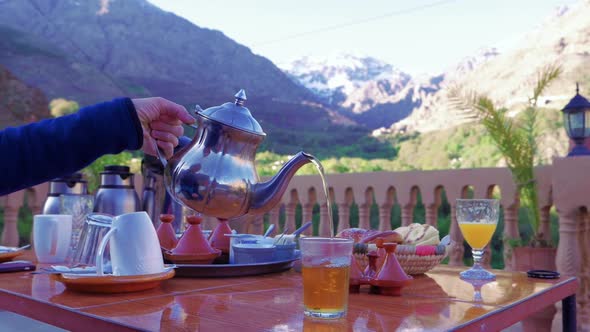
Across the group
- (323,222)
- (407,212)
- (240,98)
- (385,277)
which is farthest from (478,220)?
(323,222)

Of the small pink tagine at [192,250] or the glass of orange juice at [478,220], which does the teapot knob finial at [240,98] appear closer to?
the small pink tagine at [192,250]

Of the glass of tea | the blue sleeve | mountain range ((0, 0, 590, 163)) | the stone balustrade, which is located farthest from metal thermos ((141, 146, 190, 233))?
mountain range ((0, 0, 590, 163))

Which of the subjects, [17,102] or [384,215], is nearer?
[384,215]

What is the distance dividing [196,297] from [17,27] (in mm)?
28142

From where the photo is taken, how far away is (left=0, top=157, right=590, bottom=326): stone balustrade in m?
2.69

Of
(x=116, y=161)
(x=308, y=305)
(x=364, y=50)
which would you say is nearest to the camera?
(x=308, y=305)

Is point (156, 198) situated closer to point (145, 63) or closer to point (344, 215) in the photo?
point (344, 215)

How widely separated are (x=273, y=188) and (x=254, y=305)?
426 mm

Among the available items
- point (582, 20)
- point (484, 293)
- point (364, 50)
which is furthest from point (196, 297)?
point (364, 50)

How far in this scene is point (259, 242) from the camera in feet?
4.43

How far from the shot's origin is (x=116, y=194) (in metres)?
1.68

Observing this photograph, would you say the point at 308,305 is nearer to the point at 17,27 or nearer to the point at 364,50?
the point at 17,27

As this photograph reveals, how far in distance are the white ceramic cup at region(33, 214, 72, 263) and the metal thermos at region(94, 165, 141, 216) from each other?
219 mm

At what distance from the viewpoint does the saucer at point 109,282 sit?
3.04ft
